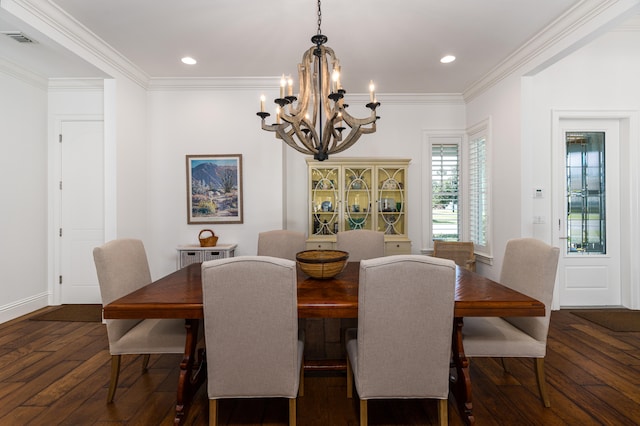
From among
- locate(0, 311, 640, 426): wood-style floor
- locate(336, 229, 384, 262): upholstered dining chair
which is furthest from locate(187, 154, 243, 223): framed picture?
locate(0, 311, 640, 426): wood-style floor

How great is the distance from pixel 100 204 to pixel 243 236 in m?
1.78

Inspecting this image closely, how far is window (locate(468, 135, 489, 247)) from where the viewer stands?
397 cm

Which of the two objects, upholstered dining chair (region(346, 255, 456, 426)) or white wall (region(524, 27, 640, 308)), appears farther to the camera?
→ white wall (region(524, 27, 640, 308))

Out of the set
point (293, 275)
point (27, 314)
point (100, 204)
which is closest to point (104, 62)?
point (100, 204)

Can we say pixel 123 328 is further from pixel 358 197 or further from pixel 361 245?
pixel 358 197

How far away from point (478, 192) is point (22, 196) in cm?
536

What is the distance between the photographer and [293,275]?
4.71 feet

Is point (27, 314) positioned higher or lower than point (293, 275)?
lower

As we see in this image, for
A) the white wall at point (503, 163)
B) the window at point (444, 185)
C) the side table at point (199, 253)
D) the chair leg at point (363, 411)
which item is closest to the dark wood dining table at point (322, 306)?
the chair leg at point (363, 411)

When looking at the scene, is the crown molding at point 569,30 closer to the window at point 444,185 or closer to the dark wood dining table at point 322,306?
the window at point 444,185

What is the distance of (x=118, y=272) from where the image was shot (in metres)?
1.97

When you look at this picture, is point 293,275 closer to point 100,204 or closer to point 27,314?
point 100,204

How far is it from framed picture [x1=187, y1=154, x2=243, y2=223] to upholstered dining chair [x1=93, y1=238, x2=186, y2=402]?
1.83m

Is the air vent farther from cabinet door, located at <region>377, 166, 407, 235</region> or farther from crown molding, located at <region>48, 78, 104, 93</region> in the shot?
cabinet door, located at <region>377, 166, 407, 235</region>
